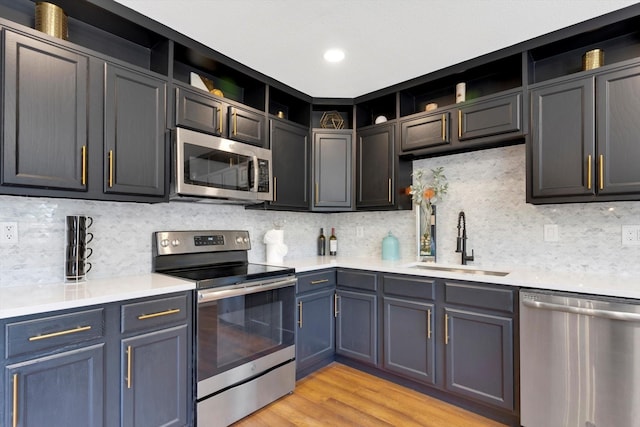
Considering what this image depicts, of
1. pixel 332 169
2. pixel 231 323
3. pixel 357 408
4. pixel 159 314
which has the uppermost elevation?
pixel 332 169

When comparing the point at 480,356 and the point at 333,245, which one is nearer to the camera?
the point at 480,356

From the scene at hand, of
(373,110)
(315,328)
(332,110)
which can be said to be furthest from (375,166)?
(315,328)

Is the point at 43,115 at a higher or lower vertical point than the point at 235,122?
lower

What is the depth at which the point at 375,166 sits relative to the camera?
3135 mm

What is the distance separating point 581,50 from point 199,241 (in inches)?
118

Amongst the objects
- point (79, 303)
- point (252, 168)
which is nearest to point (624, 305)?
point (252, 168)

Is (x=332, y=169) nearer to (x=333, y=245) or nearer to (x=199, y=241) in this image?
(x=333, y=245)

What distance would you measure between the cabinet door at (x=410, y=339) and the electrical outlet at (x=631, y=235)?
1267 millimetres

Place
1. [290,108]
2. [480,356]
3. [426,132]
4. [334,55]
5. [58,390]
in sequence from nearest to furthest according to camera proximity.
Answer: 1. [58,390]
2. [480,356]
3. [334,55]
4. [426,132]
5. [290,108]

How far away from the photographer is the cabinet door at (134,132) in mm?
1861

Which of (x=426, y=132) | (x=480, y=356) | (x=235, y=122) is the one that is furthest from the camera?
(x=426, y=132)

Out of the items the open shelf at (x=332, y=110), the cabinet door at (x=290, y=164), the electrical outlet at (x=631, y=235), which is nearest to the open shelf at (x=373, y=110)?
the open shelf at (x=332, y=110)

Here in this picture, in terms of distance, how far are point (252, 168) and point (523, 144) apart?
206 cm

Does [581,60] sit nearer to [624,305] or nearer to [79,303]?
[624,305]
